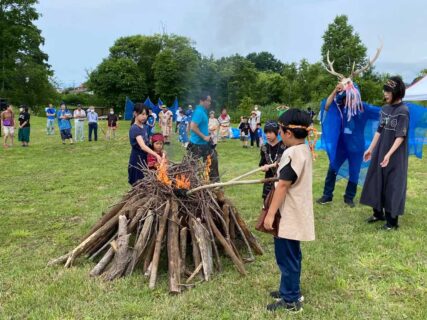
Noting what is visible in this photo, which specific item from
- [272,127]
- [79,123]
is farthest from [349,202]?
[79,123]

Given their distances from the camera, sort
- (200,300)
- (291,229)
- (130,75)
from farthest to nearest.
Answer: (130,75) → (200,300) → (291,229)

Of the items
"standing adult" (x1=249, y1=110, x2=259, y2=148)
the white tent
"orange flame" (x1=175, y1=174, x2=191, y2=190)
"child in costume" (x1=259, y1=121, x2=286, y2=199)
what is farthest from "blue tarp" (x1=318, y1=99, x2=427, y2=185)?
the white tent

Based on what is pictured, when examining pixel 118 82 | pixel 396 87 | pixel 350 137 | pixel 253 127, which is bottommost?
pixel 253 127

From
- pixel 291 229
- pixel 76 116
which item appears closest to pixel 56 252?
pixel 291 229

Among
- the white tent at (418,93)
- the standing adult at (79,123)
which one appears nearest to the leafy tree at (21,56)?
the standing adult at (79,123)

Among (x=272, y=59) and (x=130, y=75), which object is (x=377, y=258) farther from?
(x=272, y=59)

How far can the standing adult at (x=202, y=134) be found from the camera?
6625 millimetres

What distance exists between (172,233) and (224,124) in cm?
1414

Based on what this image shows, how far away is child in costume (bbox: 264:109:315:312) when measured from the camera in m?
3.24

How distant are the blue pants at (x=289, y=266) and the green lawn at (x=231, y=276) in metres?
0.19

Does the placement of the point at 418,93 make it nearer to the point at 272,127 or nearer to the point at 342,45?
the point at 272,127

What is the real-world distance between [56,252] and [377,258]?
140 inches

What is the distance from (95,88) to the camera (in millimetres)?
43375

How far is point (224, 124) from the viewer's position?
1806cm
